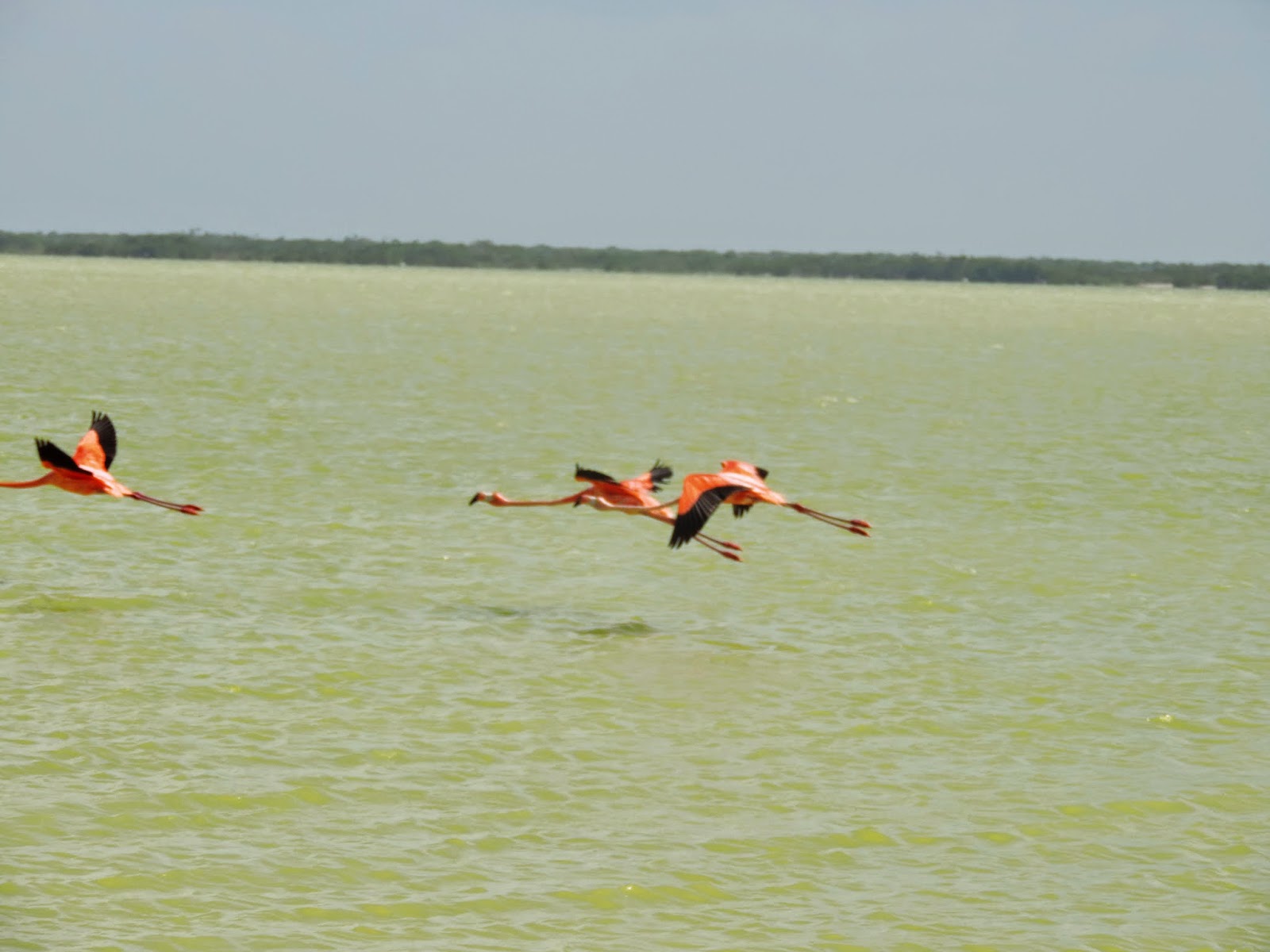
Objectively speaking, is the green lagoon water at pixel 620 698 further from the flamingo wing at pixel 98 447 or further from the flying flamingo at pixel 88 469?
the flamingo wing at pixel 98 447

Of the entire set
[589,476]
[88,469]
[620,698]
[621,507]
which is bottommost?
[620,698]

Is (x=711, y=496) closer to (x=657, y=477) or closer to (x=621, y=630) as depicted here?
(x=657, y=477)

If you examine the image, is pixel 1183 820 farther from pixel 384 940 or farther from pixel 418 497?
pixel 418 497

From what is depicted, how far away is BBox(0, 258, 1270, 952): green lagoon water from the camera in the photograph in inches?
374

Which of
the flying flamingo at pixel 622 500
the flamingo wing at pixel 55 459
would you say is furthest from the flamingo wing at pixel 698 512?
the flamingo wing at pixel 55 459

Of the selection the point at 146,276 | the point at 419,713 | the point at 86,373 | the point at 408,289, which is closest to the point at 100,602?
the point at 419,713

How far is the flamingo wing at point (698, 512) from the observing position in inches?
504

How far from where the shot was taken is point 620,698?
13227mm

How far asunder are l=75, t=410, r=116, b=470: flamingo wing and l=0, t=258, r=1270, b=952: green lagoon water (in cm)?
109

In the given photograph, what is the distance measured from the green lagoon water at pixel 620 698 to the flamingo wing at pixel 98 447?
109 cm

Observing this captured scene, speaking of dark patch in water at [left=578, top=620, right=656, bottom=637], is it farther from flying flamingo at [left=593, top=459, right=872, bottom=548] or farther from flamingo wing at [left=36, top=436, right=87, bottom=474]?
flamingo wing at [left=36, top=436, right=87, bottom=474]

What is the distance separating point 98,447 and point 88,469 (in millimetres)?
724

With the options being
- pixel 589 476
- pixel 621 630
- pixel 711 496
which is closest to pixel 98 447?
pixel 589 476

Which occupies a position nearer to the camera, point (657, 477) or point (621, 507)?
point (621, 507)
